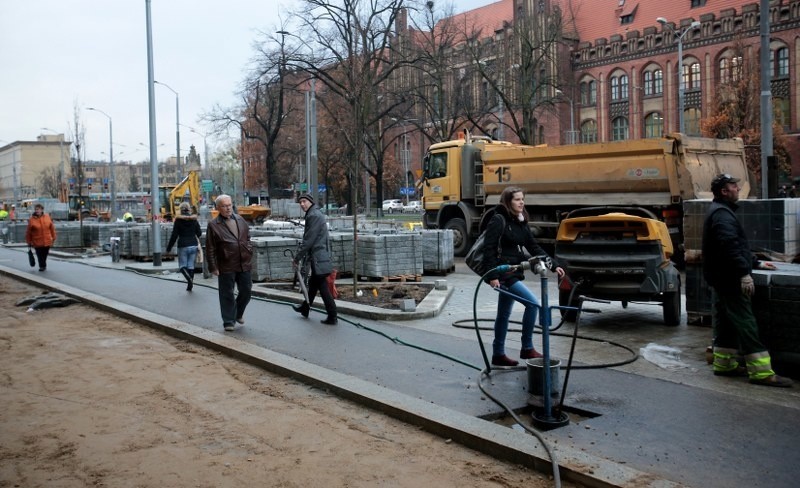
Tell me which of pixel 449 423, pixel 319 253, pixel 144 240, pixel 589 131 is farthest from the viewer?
pixel 589 131

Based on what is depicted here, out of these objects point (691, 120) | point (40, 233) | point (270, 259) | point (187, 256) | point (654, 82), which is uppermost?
point (654, 82)

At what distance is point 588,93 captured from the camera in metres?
65.7

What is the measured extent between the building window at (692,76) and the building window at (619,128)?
628 cm

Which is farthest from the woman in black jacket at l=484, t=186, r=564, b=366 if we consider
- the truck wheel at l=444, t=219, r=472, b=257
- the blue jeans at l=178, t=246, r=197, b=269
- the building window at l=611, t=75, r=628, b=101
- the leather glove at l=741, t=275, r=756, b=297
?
the building window at l=611, t=75, r=628, b=101

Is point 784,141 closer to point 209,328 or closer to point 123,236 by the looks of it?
point 123,236

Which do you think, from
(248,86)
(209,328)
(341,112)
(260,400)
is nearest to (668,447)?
(260,400)

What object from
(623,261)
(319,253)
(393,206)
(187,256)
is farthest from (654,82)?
(319,253)

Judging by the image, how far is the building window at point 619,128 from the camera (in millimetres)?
62656

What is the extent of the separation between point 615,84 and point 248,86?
1404 inches

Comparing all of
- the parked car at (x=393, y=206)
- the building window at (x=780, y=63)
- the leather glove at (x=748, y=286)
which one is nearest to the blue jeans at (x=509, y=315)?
the leather glove at (x=748, y=286)

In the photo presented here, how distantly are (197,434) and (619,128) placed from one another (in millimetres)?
61965

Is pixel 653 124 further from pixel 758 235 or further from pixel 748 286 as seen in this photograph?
pixel 748 286

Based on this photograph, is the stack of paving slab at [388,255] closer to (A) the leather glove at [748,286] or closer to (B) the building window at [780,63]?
(A) the leather glove at [748,286]

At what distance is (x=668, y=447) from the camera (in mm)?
5145
